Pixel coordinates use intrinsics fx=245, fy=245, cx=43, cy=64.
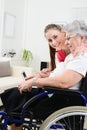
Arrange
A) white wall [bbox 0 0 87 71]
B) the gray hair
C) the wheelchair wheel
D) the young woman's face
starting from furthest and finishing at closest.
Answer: white wall [bbox 0 0 87 71]
the young woman's face
the gray hair
the wheelchair wheel

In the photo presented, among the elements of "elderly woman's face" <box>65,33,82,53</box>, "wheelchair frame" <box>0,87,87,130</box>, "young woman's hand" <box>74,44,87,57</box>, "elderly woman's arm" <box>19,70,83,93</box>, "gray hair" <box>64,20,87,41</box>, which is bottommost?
"wheelchair frame" <box>0,87,87,130</box>

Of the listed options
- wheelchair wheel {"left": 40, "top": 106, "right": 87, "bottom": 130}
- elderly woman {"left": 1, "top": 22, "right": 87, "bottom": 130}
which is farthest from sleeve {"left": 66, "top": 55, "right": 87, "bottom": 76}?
wheelchair wheel {"left": 40, "top": 106, "right": 87, "bottom": 130}

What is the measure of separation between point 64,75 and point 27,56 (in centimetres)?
354

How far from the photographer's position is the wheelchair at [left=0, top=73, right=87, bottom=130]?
1367mm

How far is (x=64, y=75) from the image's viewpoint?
4.91 ft

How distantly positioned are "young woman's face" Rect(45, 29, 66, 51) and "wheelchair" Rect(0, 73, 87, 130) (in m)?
0.34

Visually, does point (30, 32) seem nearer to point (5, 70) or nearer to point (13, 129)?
point (5, 70)

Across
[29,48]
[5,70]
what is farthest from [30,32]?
[5,70]

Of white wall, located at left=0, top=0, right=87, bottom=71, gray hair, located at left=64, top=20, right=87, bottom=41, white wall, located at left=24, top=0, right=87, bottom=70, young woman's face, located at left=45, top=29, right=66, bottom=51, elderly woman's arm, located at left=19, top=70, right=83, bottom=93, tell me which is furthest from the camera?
white wall, located at left=24, top=0, right=87, bottom=70

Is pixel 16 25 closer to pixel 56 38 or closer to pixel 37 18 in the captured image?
pixel 37 18

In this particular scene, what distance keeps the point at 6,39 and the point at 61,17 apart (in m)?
1.21

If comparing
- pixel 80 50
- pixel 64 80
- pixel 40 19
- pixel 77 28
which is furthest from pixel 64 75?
pixel 40 19

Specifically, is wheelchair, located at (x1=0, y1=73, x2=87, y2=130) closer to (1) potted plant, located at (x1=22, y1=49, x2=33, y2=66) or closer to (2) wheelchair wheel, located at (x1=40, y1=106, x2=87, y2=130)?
(2) wheelchair wheel, located at (x1=40, y1=106, x2=87, y2=130)

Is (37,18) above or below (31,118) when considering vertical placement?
above
